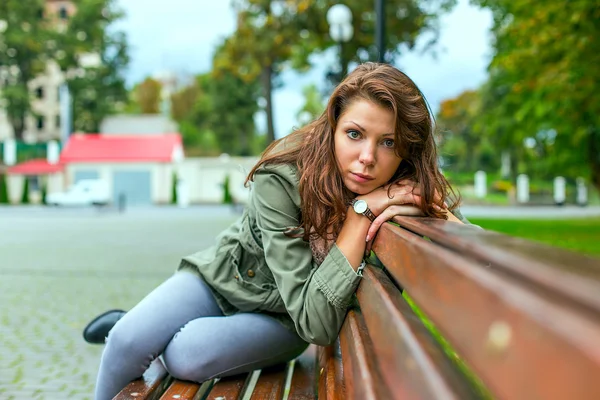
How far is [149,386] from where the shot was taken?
2432mm

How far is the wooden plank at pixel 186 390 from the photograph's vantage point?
233 cm

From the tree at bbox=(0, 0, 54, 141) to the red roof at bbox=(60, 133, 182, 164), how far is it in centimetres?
474

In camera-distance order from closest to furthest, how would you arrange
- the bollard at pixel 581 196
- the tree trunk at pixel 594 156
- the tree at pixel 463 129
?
the tree trunk at pixel 594 156
the bollard at pixel 581 196
the tree at pixel 463 129

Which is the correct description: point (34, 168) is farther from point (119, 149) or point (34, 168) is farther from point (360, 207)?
point (360, 207)

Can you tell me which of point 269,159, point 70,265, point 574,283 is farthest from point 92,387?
point 70,265

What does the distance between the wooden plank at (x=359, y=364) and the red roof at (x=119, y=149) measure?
4392 centimetres

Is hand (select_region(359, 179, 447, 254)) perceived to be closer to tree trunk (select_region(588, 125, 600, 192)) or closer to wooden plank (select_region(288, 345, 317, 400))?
wooden plank (select_region(288, 345, 317, 400))

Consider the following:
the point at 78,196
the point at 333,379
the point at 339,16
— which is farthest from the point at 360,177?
the point at 78,196

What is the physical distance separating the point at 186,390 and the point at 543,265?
77.4 inches

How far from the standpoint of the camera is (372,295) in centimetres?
161

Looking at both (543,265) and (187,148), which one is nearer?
(543,265)

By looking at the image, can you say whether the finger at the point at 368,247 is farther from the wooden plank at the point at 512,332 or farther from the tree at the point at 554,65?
the tree at the point at 554,65

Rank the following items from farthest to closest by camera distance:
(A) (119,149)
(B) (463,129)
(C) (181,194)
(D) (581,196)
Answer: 1. (B) (463,129)
2. (A) (119,149)
3. (D) (581,196)
4. (C) (181,194)

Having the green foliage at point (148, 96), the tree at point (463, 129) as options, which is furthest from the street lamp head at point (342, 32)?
the green foliage at point (148, 96)
